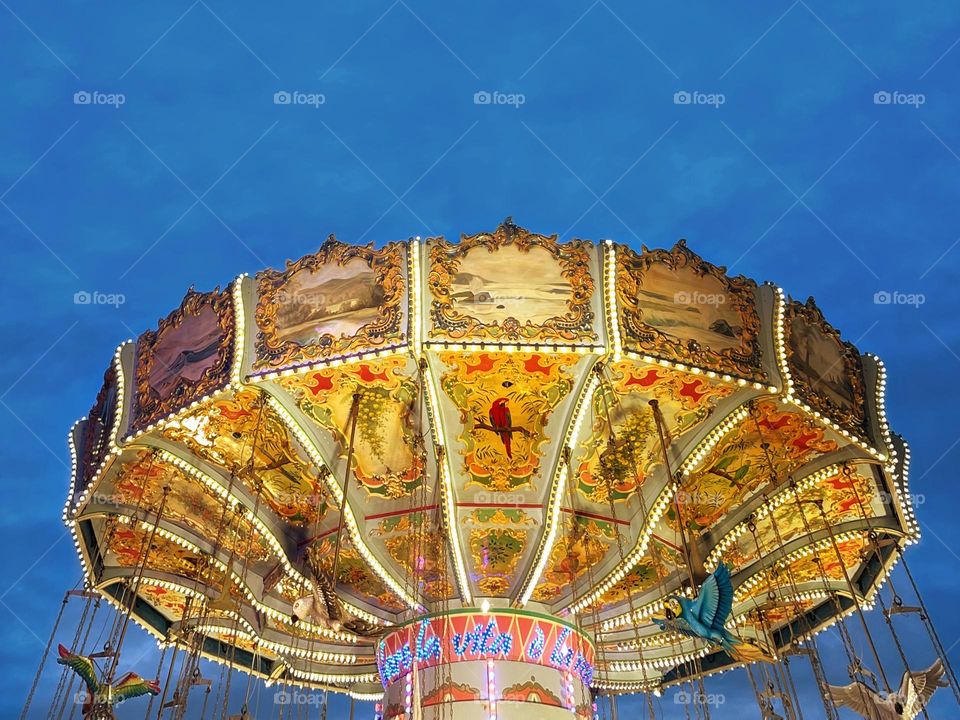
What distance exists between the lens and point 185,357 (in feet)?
30.6

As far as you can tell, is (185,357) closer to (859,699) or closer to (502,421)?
(502,421)

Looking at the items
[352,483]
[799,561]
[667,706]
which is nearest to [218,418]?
[352,483]

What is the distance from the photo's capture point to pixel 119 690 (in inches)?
379

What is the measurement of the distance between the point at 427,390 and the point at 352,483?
243cm

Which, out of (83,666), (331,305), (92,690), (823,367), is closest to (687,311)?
(823,367)

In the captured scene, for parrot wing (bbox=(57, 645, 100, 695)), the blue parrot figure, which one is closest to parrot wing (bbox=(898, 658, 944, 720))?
the blue parrot figure


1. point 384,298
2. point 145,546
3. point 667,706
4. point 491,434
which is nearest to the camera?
point 384,298

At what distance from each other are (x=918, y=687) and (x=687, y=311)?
17.3 ft

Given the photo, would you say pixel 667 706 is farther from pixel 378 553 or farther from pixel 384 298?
pixel 384 298

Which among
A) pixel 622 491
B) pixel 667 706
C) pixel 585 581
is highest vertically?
pixel 667 706

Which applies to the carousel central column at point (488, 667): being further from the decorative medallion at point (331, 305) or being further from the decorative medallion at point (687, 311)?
the decorative medallion at point (687, 311)

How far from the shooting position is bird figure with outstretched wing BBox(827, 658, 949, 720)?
925cm

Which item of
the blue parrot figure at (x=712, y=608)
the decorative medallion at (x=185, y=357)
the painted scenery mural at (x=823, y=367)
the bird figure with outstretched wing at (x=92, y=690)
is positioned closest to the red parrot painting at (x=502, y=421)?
the blue parrot figure at (x=712, y=608)

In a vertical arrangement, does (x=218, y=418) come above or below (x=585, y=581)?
above
